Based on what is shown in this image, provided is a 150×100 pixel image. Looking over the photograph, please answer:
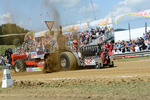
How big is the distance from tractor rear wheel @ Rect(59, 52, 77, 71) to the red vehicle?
1.13m

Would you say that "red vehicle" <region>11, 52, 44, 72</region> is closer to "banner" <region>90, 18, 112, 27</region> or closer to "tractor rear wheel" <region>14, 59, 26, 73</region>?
"tractor rear wheel" <region>14, 59, 26, 73</region>

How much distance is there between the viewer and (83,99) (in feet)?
15.2

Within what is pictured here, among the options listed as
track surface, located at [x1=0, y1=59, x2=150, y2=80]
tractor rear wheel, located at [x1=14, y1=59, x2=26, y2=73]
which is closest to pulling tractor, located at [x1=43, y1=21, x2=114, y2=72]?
track surface, located at [x1=0, y1=59, x2=150, y2=80]

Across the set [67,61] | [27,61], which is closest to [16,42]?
[27,61]

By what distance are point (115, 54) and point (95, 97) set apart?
15.6 meters

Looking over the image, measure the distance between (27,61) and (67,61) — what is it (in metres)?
2.91

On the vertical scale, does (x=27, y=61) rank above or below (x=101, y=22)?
below

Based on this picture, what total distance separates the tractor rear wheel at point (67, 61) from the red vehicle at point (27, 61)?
113 cm

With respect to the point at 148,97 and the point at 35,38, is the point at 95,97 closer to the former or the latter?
the point at 148,97

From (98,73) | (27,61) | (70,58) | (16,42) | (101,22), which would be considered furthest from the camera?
(16,42)

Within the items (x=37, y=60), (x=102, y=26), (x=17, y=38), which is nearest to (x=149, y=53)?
(x=102, y=26)

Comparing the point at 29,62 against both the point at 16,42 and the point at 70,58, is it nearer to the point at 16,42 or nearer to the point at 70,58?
the point at 70,58

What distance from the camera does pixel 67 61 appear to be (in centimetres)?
1046

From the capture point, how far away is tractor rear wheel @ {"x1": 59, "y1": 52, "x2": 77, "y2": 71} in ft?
34.2
